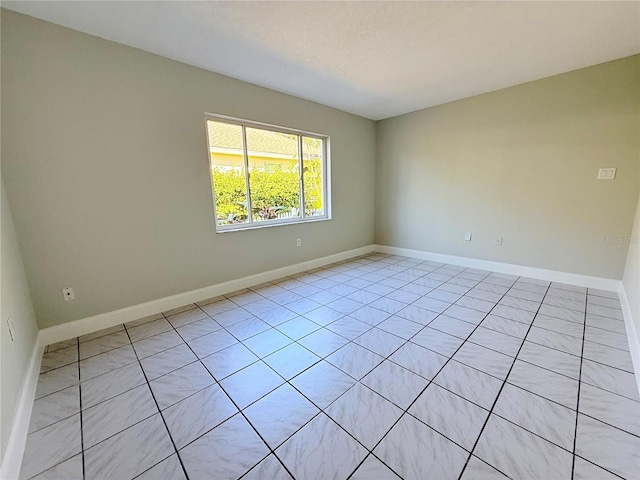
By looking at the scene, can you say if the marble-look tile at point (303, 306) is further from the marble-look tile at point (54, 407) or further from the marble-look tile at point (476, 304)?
the marble-look tile at point (54, 407)

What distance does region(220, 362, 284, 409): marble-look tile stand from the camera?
4.96ft

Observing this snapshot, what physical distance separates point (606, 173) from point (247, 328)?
409 centimetres

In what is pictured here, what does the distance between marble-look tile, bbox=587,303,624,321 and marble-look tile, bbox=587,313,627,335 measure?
0.08m

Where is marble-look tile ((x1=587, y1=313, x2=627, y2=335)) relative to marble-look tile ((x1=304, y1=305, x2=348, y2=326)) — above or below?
above

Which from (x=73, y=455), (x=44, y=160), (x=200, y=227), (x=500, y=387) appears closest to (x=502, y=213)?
(x=500, y=387)

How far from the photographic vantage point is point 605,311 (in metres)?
2.42

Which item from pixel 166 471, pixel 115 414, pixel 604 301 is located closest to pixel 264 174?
pixel 115 414

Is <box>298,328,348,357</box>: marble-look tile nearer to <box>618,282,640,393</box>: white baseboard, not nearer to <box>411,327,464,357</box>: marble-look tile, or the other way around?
<box>411,327,464,357</box>: marble-look tile

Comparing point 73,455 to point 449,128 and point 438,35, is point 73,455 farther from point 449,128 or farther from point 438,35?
point 449,128

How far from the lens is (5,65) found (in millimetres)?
1770

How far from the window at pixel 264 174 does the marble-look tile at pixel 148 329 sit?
1.12m

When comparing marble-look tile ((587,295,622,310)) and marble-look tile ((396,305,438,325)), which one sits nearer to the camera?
marble-look tile ((396,305,438,325))

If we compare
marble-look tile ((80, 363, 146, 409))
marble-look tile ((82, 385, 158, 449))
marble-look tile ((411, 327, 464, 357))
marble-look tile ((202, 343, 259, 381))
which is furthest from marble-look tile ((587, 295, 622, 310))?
marble-look tile ((80, 363, 146, 409))

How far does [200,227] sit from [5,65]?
172 centimetres
